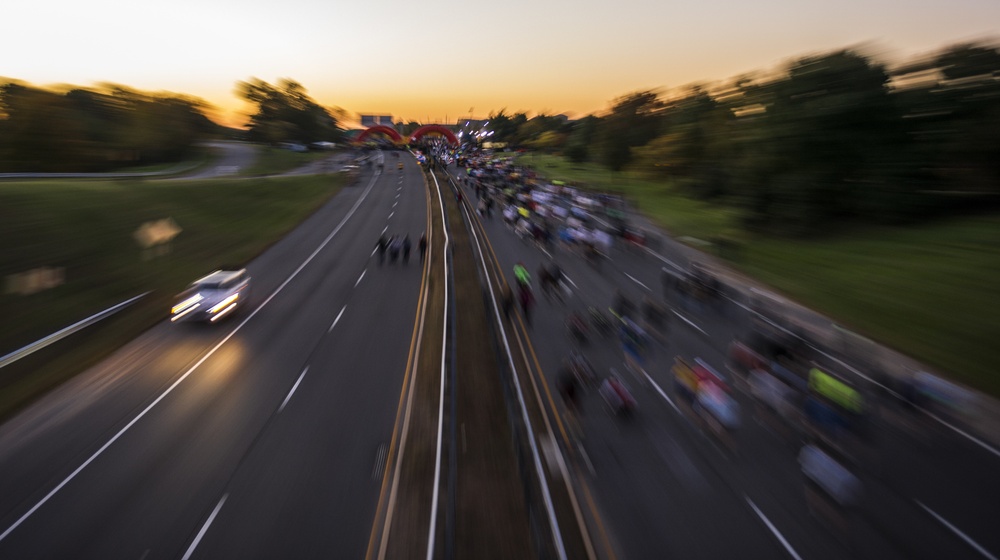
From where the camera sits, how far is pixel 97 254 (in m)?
22.0

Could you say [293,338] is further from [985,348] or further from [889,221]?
[889,221]

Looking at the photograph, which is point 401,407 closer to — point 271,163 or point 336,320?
point 336,320

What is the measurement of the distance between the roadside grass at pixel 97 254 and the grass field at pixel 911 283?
90.4 ft

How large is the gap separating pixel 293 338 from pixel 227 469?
23.7 feet

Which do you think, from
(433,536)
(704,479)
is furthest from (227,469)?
(704,479)

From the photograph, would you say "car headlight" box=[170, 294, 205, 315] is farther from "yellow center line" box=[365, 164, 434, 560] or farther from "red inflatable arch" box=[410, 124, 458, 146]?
"red inflatable arch" box=[410, 124, 458, 146]

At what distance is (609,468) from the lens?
1005cm

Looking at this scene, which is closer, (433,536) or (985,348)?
(433,536)

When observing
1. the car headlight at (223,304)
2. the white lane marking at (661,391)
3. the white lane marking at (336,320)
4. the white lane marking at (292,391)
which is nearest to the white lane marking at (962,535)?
the white lane marking at (661,391)

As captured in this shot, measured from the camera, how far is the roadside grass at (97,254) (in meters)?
15.4

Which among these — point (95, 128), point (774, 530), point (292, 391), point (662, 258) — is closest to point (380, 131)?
point (95, 128)

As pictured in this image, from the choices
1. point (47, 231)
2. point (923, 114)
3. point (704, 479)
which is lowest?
point (704, 479)

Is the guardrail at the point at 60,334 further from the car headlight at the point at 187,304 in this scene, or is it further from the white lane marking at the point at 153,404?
the white lane marking at the point at 153,404

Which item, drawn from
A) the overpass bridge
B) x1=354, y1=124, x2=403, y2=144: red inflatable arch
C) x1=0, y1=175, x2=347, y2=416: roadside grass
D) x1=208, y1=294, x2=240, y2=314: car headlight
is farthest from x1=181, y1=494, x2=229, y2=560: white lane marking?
the overpass bridge
